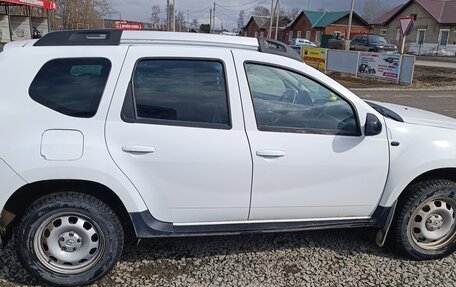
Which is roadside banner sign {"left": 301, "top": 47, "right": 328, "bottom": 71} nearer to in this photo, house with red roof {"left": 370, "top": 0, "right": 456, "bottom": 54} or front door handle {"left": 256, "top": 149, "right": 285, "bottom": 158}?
front door handle {"left": 256, "top": 149, "right": 285, "bottom": 158}

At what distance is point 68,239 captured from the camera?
2781 millimetres

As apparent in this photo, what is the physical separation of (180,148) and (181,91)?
17.0 inches

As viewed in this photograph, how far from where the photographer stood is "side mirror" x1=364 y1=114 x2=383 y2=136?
2934 mm

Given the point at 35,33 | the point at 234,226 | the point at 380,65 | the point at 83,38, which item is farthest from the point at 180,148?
the point at 35,33

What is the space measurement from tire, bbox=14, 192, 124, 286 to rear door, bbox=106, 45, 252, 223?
36cm

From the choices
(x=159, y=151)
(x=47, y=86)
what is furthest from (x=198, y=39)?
(x=47, y=86)

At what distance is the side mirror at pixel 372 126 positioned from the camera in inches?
116

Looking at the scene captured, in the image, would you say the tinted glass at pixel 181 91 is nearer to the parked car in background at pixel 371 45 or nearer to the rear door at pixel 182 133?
the rear door at pixel 182 133

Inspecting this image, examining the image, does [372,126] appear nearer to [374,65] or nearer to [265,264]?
[265,264]

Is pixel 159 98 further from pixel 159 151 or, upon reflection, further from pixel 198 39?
pixel 198 39

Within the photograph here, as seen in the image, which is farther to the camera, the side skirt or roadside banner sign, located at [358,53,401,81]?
roadside banner sign, located at [358,53,401,81]

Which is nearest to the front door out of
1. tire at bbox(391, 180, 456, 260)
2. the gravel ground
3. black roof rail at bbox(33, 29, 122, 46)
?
tire at bbox(391, 180, 456, 260)

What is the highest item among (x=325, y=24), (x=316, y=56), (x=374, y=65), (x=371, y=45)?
(x=325, y=24)

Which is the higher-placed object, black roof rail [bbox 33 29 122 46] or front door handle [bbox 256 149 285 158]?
black roof rail [bbox 33 29 122 46]
